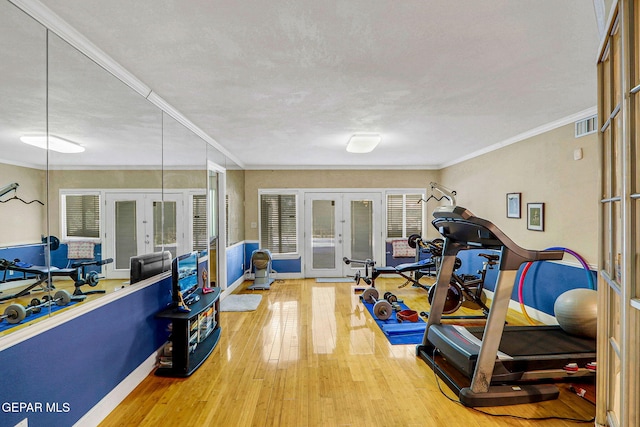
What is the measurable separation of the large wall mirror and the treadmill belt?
3419 millimetres

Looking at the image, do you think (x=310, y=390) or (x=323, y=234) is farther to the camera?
(x=323, y=234)

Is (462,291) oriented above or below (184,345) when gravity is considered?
above

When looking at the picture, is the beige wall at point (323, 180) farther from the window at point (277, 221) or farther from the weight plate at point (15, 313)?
the weight plate at point (15, 313)

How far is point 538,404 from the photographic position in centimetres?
251

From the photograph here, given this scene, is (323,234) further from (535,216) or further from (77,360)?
(77,360)

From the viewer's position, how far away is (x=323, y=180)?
7.24 m

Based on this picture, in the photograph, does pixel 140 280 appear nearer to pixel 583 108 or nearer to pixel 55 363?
pixel 55 363

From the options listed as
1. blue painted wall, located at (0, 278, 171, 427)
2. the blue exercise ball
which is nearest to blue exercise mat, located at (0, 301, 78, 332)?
blue painted wall, located at (0, 278, 171, 427)

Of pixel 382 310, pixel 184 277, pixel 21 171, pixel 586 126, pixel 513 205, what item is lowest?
pixel 382 310

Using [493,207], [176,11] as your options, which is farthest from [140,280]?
[493,207]

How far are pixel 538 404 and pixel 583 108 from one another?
10.1 ft

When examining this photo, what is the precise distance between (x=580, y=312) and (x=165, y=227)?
13.8 ft

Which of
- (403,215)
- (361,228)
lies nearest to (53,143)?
(361,228)

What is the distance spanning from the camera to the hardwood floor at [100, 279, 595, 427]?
7.57ft
